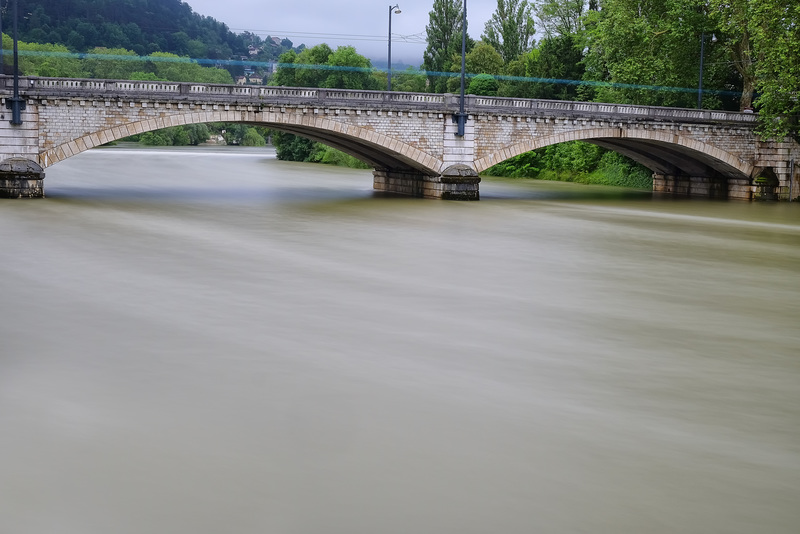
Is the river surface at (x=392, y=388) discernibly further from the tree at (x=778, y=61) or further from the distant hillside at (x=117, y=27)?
the distant hillside at (x=117, y=27)

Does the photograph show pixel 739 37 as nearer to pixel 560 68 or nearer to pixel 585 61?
pixel 585 61

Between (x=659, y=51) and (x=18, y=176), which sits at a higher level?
(x=659, y=51)

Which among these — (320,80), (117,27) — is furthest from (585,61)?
(117,27)

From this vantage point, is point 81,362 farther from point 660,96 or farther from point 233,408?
point 660,96

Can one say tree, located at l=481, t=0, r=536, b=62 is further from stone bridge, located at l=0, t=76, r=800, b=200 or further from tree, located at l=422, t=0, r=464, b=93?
stone bridge, located at l=0, t=76, r=800, b=200

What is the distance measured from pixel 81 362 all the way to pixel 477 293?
21.6 feet

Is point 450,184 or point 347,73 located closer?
point 450,184

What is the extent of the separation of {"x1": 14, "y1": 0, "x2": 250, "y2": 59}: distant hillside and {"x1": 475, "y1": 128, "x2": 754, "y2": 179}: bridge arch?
62029mm

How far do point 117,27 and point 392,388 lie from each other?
95590 mm

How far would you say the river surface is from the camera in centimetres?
628

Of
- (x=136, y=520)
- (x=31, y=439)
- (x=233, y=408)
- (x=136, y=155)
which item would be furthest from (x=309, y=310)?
(x=136, y=155)

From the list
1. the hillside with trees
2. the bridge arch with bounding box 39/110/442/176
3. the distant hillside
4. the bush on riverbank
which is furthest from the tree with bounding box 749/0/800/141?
the distant hillside

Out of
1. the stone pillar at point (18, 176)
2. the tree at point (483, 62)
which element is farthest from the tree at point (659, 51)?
the stone pillar at point (18, 176)

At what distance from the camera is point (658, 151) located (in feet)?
133
